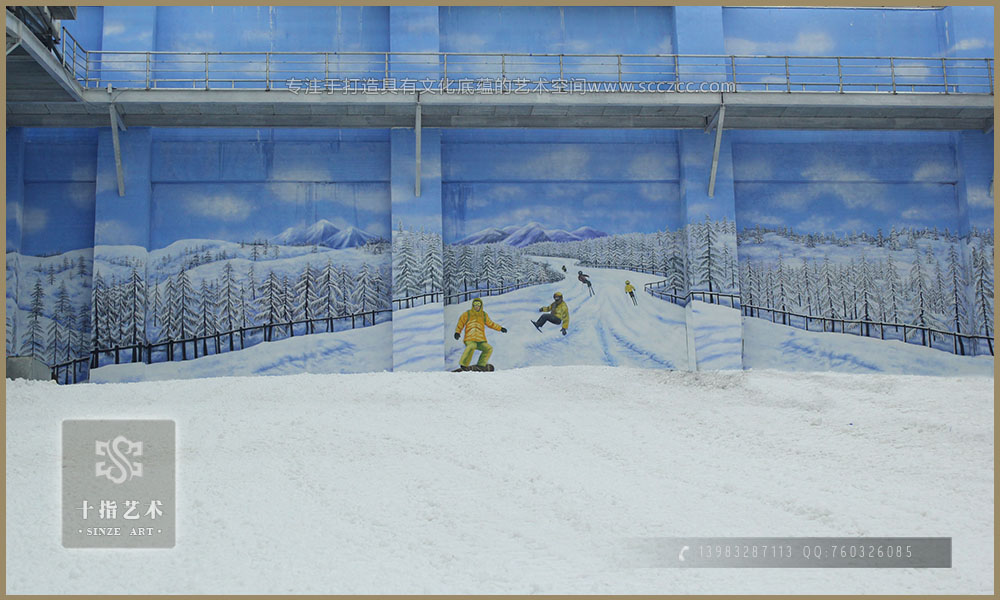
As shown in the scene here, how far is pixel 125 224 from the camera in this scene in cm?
1642

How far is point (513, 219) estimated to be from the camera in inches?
689

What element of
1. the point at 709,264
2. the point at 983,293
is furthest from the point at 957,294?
the point at 709,264

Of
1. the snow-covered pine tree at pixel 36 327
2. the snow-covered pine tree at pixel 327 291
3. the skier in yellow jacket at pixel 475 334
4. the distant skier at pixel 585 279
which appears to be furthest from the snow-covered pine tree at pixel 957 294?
the snow-covered pine tree at pixel 36 327

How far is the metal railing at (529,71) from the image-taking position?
1681 cm

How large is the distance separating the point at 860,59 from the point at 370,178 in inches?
438

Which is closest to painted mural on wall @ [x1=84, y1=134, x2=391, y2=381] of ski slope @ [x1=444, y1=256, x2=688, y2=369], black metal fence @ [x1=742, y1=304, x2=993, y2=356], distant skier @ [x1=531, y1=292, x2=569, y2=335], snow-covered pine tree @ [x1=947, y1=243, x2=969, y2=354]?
ski slope @ [x1=444, y1=256, x2=688, y2=369]

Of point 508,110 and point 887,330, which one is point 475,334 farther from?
point 887,330

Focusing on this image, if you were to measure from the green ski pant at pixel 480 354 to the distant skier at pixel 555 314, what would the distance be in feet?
3.69

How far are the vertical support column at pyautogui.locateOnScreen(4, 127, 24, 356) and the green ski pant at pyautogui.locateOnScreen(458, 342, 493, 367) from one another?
8.90 meters

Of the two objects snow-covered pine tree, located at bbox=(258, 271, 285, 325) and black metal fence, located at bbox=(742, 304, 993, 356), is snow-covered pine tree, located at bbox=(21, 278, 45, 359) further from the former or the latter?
black metal fence, located at bbox=(742, 304, 993, 356)

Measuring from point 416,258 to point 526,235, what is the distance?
8.09ft

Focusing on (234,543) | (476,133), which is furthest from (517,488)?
(476,133)

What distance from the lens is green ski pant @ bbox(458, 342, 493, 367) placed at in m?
16.8

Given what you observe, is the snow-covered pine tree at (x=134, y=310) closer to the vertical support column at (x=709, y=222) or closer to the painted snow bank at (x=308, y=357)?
the painted snow bank at (x=308, y=357)
